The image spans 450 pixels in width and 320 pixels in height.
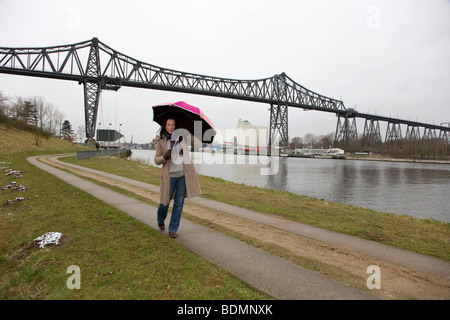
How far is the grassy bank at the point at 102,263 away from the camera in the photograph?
2.76m

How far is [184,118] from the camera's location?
4.75m

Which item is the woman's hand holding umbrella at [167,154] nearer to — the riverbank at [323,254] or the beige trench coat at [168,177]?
the beige trench coat at [168,177]

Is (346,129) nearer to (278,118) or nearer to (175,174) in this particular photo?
(278,118)

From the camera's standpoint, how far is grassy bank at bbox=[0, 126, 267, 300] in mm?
2758

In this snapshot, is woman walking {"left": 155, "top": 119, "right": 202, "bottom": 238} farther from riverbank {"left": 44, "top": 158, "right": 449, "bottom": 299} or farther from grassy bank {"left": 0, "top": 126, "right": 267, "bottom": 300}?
riverbank {"left": 44, "top": 158, "right": 449, "bottom": 299}

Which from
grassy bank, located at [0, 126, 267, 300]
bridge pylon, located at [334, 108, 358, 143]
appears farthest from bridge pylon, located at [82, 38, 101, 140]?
bridge pylon, located at [334, 108, 358, 143]

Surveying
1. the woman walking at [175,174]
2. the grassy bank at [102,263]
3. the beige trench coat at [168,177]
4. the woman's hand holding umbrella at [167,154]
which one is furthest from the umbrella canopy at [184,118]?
the grassy bank at [102,263]

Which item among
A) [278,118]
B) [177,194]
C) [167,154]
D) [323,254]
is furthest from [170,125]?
[278,118]

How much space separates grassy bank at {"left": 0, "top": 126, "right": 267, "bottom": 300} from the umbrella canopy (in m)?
1.95

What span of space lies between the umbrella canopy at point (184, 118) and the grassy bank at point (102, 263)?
1945 millimetres

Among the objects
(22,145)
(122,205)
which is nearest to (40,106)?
(22,145)

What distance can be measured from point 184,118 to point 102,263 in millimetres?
2645
